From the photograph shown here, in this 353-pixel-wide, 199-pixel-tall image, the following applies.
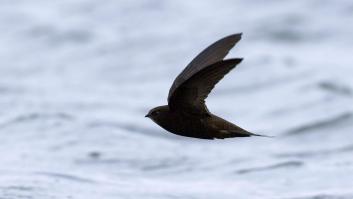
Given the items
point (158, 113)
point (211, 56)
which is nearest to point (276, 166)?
point (211, 56)

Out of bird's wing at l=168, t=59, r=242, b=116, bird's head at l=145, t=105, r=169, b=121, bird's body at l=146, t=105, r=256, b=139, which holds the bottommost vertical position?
bird's body at l=146, t=105, r=256, b=139

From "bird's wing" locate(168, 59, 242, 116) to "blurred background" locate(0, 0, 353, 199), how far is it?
3127 mm

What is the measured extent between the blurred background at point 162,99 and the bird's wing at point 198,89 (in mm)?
3127

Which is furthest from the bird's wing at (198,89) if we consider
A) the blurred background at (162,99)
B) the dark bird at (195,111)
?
the blurred background at (162,99)

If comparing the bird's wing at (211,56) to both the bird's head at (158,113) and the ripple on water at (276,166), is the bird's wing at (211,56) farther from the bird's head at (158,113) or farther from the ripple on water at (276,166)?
the ripple on water at (276,166)

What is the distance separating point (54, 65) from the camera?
66.8 feet

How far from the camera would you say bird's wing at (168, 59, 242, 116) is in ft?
23.3

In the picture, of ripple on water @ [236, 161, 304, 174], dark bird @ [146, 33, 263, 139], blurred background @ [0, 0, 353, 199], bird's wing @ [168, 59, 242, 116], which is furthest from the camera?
ripple on water @ [236, 161, 304, 174]

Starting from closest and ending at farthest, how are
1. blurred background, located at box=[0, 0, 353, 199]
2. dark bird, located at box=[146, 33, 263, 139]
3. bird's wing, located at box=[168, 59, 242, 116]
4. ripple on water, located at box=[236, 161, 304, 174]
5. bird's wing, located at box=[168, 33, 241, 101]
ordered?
1. bird's wing, located at box=[168, 59, 242, 116]
2. dark bird, located at box=[146, 33, 263, 139]
3. bird's wing, located at box=[168, 33, 241, 101]
4. blurred background, located at box=[0, 0, 353, 199]
5. ripple on water, located at box=[236, 161, 304, 174]

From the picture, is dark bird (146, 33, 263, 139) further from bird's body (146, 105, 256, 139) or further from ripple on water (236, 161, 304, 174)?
ripple on water (236, 161, 304, 174)

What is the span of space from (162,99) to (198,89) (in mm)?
10318

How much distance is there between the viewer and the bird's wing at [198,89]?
709 centimetres

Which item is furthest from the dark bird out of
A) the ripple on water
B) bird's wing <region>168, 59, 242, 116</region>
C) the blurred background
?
the ripple on water

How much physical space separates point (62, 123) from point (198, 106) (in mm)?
8242
